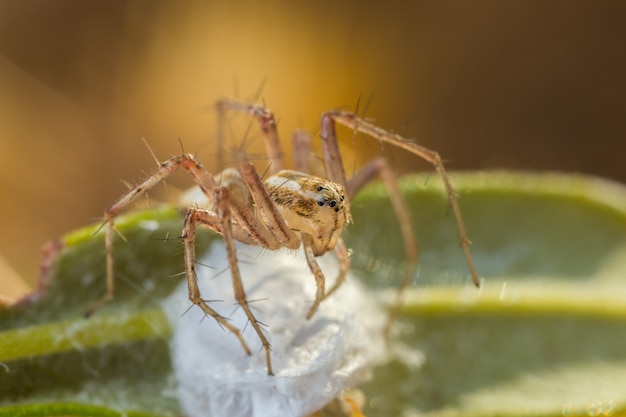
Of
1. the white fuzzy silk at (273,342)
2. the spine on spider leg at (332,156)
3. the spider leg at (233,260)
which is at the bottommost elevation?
the white fuzzy silk at (273,342)

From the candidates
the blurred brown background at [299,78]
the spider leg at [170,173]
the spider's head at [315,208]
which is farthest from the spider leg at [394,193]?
the blurred brown background at [299,78]

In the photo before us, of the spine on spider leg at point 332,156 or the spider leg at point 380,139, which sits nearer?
the spider leg at point 380,139

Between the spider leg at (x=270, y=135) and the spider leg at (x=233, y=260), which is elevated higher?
the spider leg at (x=270, y=135)

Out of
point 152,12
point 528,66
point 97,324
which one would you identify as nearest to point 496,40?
point 528,66

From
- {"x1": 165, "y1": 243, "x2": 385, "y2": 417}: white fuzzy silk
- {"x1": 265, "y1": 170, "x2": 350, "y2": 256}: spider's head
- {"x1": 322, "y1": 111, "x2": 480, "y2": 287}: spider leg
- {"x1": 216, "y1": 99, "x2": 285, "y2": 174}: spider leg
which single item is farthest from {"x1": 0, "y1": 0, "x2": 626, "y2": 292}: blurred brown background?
{"x1": 165, "y1": 243, "x2": 385, "y2": 417}: white fuzzy silk

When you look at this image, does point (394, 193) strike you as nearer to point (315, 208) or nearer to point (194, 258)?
point (315, 208)

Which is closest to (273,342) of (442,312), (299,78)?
(442,312)

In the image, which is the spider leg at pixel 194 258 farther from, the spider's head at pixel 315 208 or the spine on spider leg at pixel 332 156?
the spine on spider leg at pixel 332 156
